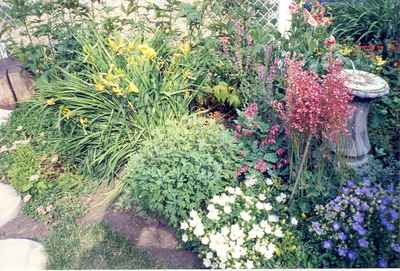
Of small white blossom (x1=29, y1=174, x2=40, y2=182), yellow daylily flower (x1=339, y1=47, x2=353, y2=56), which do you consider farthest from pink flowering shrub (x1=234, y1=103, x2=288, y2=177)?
small white blossom (x1=29, y1=174, x2=40, y2=182)

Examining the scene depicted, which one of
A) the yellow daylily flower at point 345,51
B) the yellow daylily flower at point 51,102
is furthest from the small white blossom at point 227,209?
the yellow daylily flower at point 345,51

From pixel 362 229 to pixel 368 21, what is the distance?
2.60 m

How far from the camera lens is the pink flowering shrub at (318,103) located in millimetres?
2045

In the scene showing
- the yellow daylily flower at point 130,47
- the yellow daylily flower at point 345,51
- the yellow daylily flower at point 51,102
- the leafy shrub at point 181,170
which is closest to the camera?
the leafy shrub at point 181,170

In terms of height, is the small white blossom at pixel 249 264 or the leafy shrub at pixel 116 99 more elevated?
the leafy shrub at pixel 116 99

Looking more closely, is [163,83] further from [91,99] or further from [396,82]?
[396,82]

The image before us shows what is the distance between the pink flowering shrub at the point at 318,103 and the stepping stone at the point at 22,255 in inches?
68.4

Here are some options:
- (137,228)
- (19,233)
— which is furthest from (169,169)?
(19,233)

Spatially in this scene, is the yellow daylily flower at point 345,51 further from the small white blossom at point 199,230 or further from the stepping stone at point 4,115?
the stepping stone at point 4,115

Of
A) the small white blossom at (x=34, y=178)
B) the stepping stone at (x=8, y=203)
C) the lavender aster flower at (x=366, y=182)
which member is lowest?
the stepping stone at (x=8, y=203)

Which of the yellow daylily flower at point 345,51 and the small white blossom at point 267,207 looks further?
the yellow daylily flower at point 345,51

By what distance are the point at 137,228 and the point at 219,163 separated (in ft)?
2.28

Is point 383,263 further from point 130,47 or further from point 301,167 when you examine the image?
point 130,47

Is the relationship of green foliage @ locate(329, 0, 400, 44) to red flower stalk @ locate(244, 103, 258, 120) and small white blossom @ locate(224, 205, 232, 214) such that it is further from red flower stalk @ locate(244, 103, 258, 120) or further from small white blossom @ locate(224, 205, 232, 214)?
small white blossom @ locate(224, 205, 232, 214)
